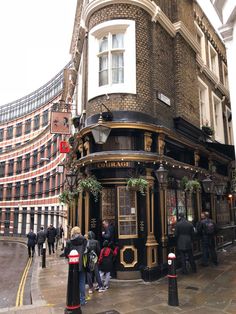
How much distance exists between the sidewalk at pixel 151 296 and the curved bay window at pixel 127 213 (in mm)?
1420

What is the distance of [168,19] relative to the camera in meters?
11.8

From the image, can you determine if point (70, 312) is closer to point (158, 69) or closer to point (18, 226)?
point (158, 69)

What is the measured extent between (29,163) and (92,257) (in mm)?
33607

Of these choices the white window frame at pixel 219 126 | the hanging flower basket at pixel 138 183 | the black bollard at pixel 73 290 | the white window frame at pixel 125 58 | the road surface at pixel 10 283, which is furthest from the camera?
the white window frame at pixel 219 126

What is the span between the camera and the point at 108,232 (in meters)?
8.40

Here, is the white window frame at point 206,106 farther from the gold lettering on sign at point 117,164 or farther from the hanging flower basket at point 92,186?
the hanging flower basket at point 92,186

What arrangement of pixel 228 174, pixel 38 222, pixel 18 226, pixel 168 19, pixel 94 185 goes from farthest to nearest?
pixel 18 226 < pixel 38 222 < pixel 228 174 < pixel 168 19 < pixel 94 185

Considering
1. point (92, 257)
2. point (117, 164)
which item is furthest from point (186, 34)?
point (92, 257)

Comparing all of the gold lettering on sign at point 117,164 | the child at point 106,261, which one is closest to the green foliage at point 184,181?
the gold lettering on sign at point 117,164

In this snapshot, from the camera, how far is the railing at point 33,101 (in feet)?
120

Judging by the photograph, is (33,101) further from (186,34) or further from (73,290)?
(73,290)

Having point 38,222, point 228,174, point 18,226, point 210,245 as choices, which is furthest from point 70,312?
point 18,226

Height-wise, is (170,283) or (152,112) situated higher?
(152,112)

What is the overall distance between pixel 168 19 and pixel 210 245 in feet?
30.0
